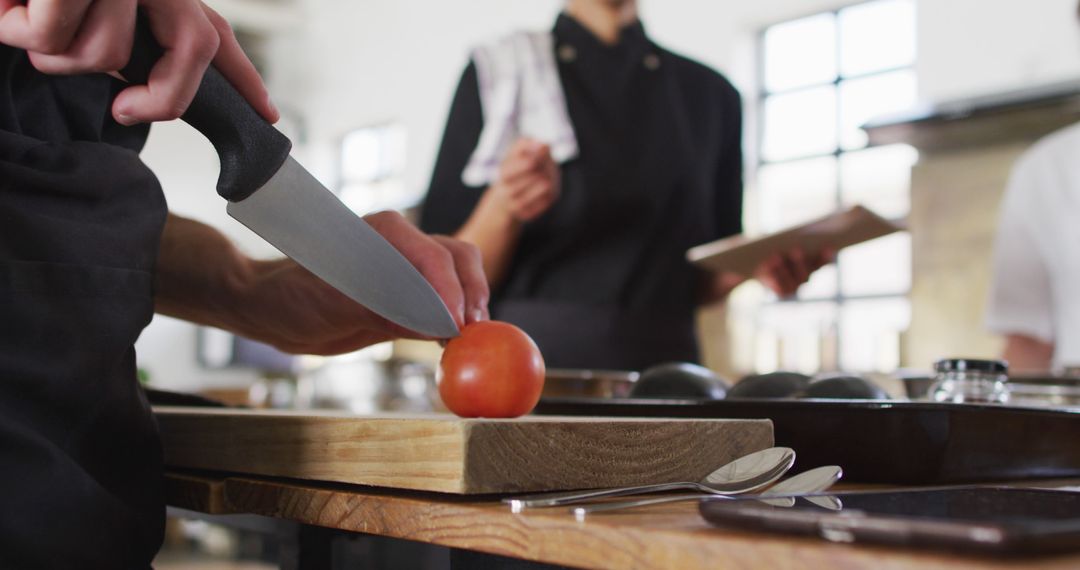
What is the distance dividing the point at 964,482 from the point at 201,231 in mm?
566

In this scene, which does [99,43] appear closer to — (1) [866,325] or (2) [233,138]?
(2) [233,138]

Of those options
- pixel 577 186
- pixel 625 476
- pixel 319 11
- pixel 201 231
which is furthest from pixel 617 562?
pixel 319 11

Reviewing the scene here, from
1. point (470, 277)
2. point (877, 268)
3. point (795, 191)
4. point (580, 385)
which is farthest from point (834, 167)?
point (470, 277)

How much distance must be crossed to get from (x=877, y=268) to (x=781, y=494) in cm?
482

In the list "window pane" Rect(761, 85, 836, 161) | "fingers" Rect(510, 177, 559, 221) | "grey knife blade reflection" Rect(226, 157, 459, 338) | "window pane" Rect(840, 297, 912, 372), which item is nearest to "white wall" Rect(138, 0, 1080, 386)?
"window pane" Rect(761, 85, 836, 161)

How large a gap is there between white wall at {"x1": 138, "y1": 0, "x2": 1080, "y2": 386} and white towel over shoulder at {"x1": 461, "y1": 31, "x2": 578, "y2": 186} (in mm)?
2871

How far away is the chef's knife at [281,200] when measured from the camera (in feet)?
1.88

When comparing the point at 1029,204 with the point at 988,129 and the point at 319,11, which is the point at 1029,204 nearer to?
the point at 988,129

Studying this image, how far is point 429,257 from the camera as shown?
0.69 metres

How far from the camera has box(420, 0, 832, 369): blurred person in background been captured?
165cm

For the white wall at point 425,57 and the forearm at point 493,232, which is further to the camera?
the white wall at point 425,57

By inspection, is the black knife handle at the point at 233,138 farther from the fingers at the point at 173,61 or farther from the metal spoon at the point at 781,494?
the metal spoon at the point at 781,494

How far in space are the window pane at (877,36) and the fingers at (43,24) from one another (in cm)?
468

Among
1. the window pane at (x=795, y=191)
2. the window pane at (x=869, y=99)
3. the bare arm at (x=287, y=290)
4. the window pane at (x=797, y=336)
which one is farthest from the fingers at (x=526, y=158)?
the window pane at (x=795, y=191)
